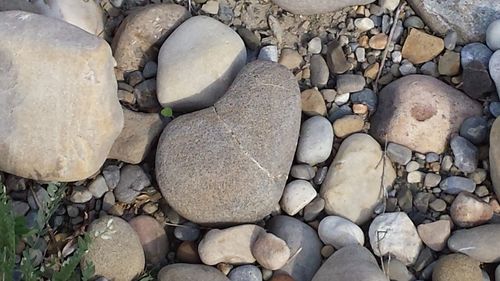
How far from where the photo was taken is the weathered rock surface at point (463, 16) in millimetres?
3230

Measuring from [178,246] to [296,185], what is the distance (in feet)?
1.70

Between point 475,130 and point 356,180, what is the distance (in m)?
0.51

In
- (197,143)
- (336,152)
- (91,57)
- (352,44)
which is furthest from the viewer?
(352,44)

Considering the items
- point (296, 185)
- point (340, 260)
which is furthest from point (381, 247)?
point (296, 185)

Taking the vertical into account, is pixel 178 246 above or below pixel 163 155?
below

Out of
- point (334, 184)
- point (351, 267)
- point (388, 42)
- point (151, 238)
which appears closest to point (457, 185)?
point (334, 184)

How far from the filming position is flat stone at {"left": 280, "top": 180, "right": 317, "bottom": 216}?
9.67ft

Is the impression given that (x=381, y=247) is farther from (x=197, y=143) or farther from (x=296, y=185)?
(x=197, y=143)

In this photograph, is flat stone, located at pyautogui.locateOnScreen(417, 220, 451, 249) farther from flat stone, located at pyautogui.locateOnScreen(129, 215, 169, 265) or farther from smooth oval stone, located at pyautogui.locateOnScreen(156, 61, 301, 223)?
flat stone, located at pyautogui.locateOnScreen(129, 215, 169, 265)

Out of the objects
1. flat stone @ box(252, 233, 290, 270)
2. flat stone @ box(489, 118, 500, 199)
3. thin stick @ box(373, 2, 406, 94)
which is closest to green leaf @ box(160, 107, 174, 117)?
flat stone @ box(252, 233, 290, 270)

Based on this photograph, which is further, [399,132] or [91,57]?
[399,132]

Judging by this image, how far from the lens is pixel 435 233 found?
285cm

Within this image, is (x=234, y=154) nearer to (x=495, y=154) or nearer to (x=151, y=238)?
(x=151, y=238)

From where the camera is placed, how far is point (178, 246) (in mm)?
2928
